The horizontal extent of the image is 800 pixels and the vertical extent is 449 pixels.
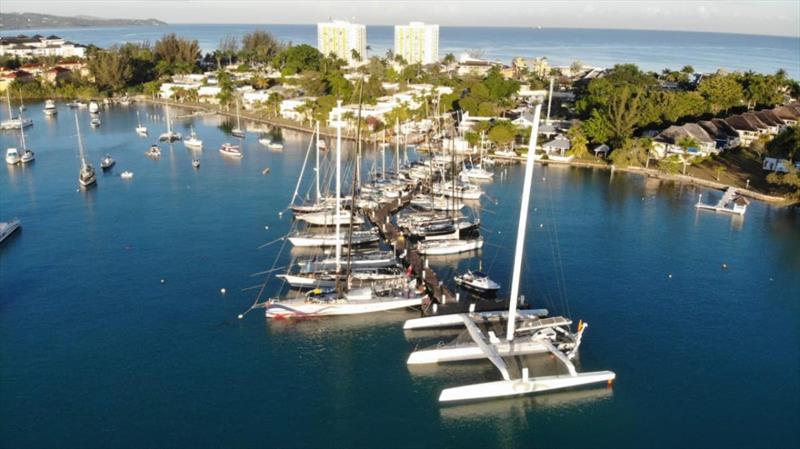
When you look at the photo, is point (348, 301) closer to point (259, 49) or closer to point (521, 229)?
point (521, 229)

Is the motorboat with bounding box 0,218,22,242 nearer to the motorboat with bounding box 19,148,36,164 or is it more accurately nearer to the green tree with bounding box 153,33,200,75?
the motorboat with bounding box 19,148,36,164

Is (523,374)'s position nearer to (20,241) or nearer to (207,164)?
(20,241)

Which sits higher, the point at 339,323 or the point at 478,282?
the point at 478,282

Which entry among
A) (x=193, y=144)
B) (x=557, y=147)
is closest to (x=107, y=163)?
(x=193, y=144)

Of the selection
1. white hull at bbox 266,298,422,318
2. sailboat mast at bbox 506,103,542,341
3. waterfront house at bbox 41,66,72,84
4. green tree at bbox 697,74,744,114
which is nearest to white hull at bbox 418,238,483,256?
white hull at bbox 266,298,422,318

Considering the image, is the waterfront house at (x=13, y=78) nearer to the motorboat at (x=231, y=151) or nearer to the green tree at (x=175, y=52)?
the green tree at (x=175, y=52)

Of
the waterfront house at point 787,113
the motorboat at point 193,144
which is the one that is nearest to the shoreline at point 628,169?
the motorboat at point 193,144
